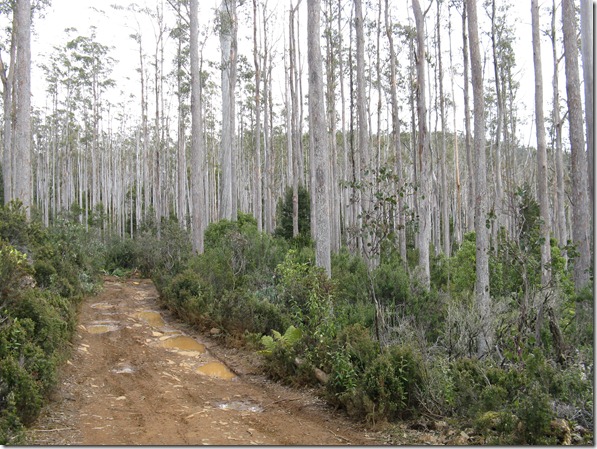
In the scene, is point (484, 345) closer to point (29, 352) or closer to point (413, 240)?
point (29, 352)

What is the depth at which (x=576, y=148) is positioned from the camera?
927cm

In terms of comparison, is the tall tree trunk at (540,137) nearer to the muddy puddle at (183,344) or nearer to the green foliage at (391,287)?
the green foliage at (391,287)

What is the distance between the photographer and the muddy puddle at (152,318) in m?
10.9

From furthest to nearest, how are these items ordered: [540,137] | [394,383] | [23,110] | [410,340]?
1. [540,137]
2. [23,110]
3. [410,340]
4. [394,383]

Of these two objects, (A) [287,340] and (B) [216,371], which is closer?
(A) [287,340]

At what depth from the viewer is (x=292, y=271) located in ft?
28.3

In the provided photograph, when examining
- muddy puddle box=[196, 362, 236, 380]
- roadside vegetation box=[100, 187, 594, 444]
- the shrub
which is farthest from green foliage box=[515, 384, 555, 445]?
muddy puddle box=[196, 362, 236, 380]

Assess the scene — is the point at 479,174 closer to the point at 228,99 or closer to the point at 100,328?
the point at 100,328

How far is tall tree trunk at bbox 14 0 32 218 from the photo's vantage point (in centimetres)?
1169

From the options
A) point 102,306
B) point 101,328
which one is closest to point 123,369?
point 101,328

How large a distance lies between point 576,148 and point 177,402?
787cm

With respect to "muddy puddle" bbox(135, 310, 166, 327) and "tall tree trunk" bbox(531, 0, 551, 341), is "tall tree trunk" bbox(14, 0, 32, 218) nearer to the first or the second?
"muddy puddle" bbox(135, 310, 166, 327)

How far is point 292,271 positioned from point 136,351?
9.90ft

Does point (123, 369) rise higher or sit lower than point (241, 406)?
higher
